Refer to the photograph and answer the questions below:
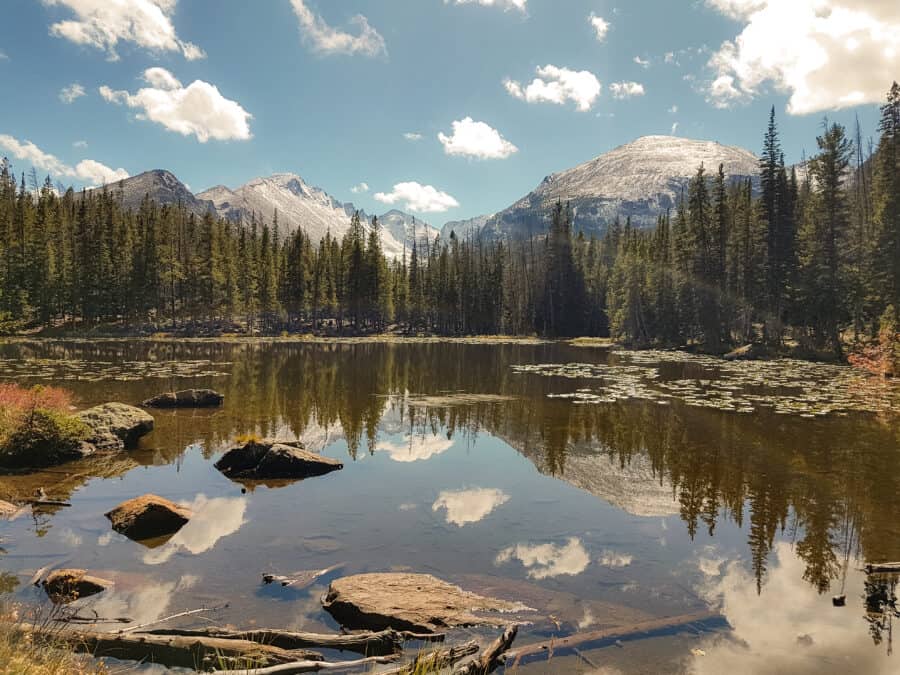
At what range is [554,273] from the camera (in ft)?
405

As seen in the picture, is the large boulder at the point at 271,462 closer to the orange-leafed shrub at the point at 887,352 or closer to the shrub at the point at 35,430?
the shrub at the point at 35,430

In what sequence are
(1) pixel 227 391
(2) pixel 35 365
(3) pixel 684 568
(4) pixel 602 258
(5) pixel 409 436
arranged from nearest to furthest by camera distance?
(3) pixel 684 568 < (5) pixel 409 436 < (1) pixel 227 391 < (2) pixel 35 365 < (4) pixel 602 258

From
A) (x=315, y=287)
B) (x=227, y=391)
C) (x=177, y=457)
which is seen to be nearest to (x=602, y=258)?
(x=315, y=287)

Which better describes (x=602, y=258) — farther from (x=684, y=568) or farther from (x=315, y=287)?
(x=684, y=568)

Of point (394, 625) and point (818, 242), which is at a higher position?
point (818, 242)

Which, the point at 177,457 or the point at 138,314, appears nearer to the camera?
the point at 177,457

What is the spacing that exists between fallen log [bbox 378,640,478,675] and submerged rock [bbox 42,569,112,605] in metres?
5.91

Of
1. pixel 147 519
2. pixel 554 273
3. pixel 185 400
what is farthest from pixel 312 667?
pixel 554 273

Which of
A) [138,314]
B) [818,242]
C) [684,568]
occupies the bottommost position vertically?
[684,568]

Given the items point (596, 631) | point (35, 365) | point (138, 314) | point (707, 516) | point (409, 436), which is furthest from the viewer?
point (138, 314)

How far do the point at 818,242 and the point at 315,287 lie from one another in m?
93.2

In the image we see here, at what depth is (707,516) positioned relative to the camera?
46.3 feet

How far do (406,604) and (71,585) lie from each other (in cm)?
584

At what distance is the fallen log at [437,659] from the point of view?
6.54 meters
